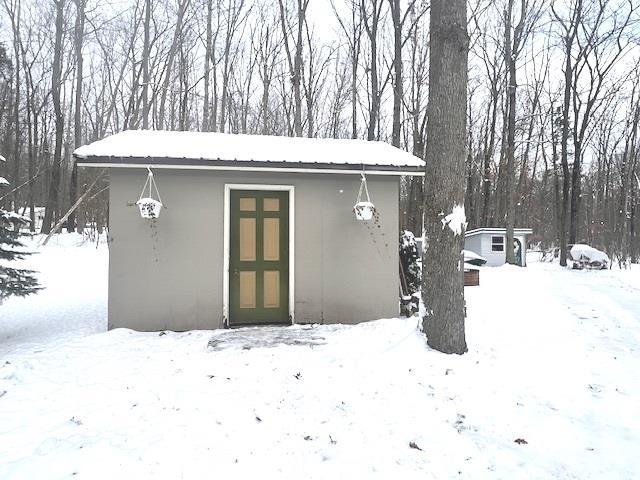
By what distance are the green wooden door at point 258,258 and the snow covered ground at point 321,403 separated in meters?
0.52

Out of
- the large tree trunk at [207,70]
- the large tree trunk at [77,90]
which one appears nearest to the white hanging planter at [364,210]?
the large tree trunk at [207,70]

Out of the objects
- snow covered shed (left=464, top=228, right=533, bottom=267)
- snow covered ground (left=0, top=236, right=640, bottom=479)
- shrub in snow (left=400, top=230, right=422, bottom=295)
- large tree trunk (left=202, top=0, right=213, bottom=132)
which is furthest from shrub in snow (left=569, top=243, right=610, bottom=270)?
large tree trunk (left=202, top=0, right=213, bottom=132)

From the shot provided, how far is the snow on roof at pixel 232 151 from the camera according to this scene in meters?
5.24

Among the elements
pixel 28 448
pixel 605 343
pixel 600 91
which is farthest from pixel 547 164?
pixel 28 448

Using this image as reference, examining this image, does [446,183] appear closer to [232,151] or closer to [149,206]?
[232,151]

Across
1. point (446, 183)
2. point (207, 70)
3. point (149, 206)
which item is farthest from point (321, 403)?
point (207, 70)

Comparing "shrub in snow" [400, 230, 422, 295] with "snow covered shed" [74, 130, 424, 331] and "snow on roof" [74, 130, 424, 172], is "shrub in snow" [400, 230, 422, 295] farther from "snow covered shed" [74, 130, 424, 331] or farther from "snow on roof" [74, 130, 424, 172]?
"snow on roof" [74, 130, 424, 172]

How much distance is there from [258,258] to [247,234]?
0.38m

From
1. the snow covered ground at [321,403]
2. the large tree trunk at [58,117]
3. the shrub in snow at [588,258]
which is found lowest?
the snow covered ground at [321,403]

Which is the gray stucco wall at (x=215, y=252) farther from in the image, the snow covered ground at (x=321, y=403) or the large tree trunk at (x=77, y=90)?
the large tree trunk at (x=77, y=90)

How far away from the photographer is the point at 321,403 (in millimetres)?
3244

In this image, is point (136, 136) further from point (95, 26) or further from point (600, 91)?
point (600, 91)

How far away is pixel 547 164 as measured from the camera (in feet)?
83.3

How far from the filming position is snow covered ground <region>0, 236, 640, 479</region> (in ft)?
8.06
